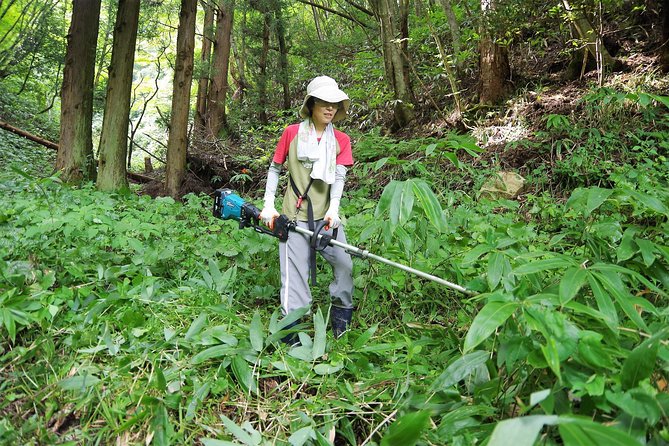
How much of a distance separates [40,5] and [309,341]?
1530cm

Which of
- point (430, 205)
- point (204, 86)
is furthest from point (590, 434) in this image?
point (204, 86)

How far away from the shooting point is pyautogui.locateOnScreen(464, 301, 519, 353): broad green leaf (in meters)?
1.21

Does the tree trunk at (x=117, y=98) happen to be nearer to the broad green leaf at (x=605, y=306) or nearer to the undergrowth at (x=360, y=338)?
the undergrowth at (x=360, y=338)

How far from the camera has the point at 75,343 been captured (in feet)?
7.68

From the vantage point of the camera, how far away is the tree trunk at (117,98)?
6254mm

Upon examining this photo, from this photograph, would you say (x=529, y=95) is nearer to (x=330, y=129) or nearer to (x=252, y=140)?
(x=330, y=129)

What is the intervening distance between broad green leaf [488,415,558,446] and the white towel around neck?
1.98 metres

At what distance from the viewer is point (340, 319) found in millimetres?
2908

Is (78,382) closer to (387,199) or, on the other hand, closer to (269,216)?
(269,216)

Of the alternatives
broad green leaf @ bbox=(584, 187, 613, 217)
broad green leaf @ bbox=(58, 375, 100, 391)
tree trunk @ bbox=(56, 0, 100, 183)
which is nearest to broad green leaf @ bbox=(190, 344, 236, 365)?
broad green leaf @ bbox=(58, 375, 100, 391)

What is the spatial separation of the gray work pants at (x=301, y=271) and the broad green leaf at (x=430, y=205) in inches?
46.7

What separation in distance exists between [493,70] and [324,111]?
202 inches

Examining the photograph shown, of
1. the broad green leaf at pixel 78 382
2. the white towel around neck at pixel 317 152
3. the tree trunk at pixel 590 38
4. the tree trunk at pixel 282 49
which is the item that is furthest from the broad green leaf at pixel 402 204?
the tree trunk at pixel 282 49

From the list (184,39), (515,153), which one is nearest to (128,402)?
(515,153)
